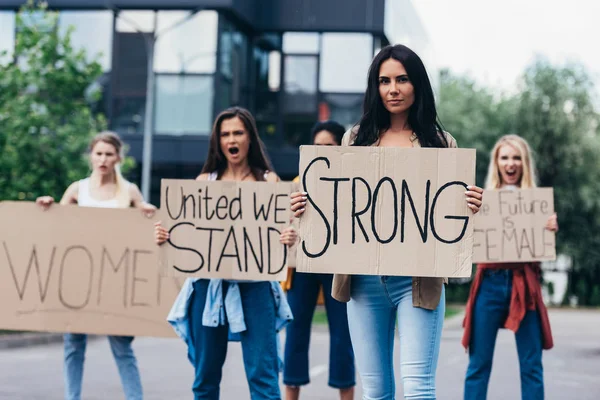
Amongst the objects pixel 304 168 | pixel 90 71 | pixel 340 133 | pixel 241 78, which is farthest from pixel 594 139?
pixel 304 168

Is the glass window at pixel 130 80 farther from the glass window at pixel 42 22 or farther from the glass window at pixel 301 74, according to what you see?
the glass window at pixel 42 22

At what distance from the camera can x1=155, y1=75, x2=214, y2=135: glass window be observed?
24.9 m

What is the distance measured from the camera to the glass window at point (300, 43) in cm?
2667

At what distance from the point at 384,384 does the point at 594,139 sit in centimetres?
3054

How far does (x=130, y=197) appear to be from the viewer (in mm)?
7039

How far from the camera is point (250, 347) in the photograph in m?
5.37

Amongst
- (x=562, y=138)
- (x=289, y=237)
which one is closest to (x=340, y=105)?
(x=562, y=138)

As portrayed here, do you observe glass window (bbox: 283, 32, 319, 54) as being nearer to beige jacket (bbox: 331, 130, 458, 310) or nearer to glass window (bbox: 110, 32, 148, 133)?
glass window (bbox: 110, 32, 148, 133)

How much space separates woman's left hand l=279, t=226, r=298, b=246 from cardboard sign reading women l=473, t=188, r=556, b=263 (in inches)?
67.2

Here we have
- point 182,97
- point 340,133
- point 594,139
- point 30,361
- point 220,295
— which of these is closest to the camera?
point 220,295

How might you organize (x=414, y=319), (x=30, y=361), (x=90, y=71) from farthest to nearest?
(x=90, y=71), (x=30, y=361), (x=414, y=319)

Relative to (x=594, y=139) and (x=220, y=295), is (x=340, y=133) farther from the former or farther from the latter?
(x=594, y=139)

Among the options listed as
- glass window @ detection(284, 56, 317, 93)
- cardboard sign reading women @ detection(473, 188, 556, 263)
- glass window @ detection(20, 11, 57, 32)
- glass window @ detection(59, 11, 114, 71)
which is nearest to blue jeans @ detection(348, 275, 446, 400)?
cardboard sign reading women @ detection(473, 188, 556, 263)

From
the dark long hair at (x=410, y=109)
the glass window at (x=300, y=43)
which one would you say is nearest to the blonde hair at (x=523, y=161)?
the dark long hair at (x=410, y=109)
